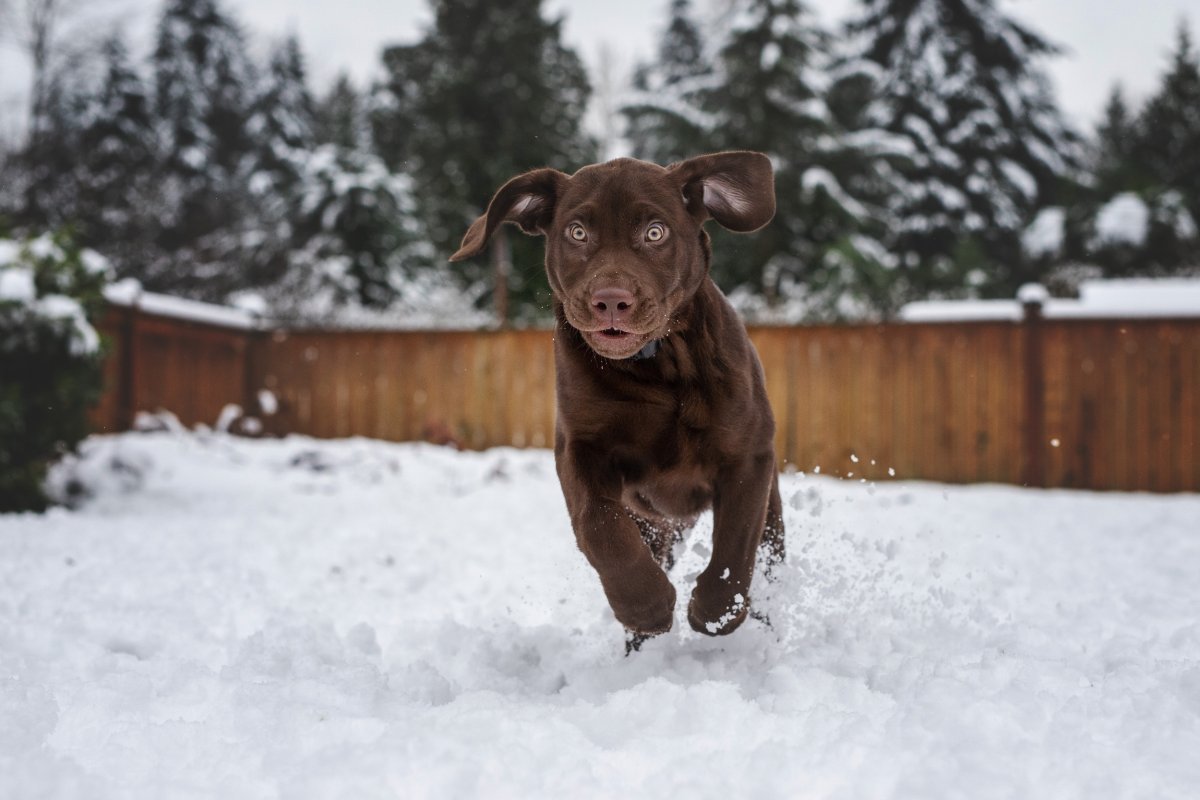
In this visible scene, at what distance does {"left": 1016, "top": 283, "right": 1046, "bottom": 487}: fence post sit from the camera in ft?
30.2

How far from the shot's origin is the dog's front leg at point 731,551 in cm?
247

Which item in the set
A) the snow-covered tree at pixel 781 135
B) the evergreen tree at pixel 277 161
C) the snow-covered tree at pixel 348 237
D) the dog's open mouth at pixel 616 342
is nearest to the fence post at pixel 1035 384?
the snow-covered tree at pixel 781 135

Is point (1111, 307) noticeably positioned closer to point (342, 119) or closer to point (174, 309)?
point (174, 309)

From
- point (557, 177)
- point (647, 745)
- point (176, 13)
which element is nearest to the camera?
point (647, 745)

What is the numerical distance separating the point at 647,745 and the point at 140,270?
59.1 ft

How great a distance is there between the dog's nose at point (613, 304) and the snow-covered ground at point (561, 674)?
2.75 feet

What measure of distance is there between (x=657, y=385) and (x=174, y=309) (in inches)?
369

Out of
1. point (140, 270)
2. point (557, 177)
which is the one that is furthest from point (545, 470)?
point (140, 270)

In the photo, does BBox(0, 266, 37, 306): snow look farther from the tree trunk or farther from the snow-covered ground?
the tree trunk

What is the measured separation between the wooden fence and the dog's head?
6.37 meters

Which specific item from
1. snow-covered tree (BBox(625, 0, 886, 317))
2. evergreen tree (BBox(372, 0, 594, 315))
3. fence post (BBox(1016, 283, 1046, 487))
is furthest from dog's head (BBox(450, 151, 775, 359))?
evergreen tree (BBox(372, 0, 594, 315))

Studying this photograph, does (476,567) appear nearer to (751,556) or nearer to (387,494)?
(751,556)

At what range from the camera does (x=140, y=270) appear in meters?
17.3

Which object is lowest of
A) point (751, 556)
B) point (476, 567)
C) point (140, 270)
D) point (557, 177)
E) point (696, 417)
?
point (476, 567)
